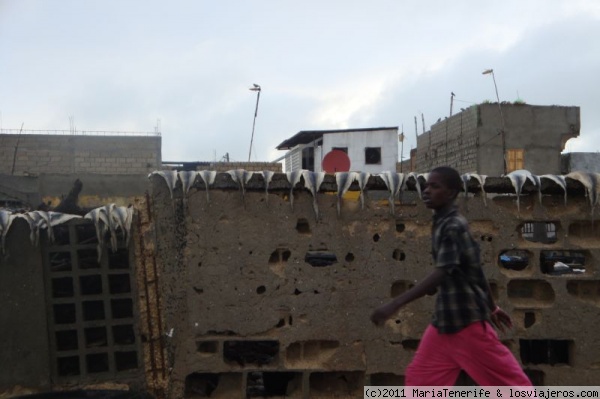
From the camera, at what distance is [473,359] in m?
2.79

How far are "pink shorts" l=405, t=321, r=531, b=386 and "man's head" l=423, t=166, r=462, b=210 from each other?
0.65 meters

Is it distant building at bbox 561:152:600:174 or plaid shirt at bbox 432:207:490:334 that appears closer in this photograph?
plaid shirt at bbox 432:207:490:334

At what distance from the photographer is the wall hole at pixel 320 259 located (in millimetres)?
4547

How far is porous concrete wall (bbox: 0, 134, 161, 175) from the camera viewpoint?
645 inches

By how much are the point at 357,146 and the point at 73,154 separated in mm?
12750

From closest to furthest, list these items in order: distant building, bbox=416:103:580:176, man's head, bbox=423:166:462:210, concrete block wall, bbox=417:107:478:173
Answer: man's head, bbox=423:166:462:210 → distant building, bbox=416:103:580:176 → concrete block wall, bbox=417:107:478:173

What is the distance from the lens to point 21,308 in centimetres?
420

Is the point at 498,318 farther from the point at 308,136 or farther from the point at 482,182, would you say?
the point at 308,136

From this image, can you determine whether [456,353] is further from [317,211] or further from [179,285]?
[179,285]

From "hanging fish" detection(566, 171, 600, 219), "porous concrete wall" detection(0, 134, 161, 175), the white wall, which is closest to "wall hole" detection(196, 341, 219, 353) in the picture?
"hanging fish" detection(566, 171, 600, 219)

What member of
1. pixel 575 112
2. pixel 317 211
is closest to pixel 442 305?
pixel 317 211

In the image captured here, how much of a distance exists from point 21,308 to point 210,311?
1.43 meters

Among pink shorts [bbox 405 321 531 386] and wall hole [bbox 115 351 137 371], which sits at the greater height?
pink shorts [bbox 405 321 531 386]

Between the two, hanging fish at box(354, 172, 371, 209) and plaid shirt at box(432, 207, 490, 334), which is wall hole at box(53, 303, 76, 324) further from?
plaid shirt at box(432, 207, 490, 334)
